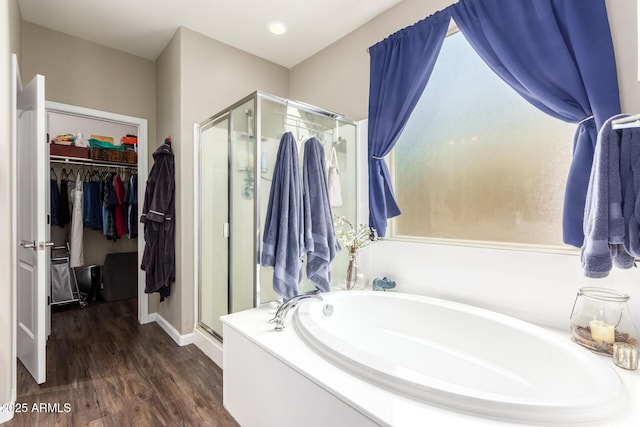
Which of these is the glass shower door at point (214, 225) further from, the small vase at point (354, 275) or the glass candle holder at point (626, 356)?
the glass candle holder at point (626, 356)

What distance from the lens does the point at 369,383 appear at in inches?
42.1

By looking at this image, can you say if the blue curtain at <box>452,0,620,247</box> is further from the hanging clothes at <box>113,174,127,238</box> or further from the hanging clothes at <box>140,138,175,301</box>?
the hanging clothes at <box>113,174,127,238</box>

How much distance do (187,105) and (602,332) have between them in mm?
3004

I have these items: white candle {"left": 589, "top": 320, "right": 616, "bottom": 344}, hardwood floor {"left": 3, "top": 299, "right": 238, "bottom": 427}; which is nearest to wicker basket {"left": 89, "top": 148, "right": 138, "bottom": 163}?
hardwood floor {"left": 3, "top": 299, "right": 238, "bottom": 427}

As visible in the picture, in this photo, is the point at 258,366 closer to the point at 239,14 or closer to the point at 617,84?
the point at 617,84

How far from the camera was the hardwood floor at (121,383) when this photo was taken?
169 centimetres

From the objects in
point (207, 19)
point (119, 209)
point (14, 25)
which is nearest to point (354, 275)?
Result: point (207, 19)

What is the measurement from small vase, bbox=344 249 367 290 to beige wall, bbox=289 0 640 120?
1129 millimetres

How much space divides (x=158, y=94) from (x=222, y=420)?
9.43 feet

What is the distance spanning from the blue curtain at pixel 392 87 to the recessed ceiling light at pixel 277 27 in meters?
0.78

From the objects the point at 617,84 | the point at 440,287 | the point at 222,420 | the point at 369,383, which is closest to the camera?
the point at 369,383

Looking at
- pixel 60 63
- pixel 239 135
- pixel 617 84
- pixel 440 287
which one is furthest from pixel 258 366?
pixel 60 63

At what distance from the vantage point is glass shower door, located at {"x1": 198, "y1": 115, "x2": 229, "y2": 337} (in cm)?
237

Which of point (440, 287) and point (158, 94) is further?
point (158, 94)
